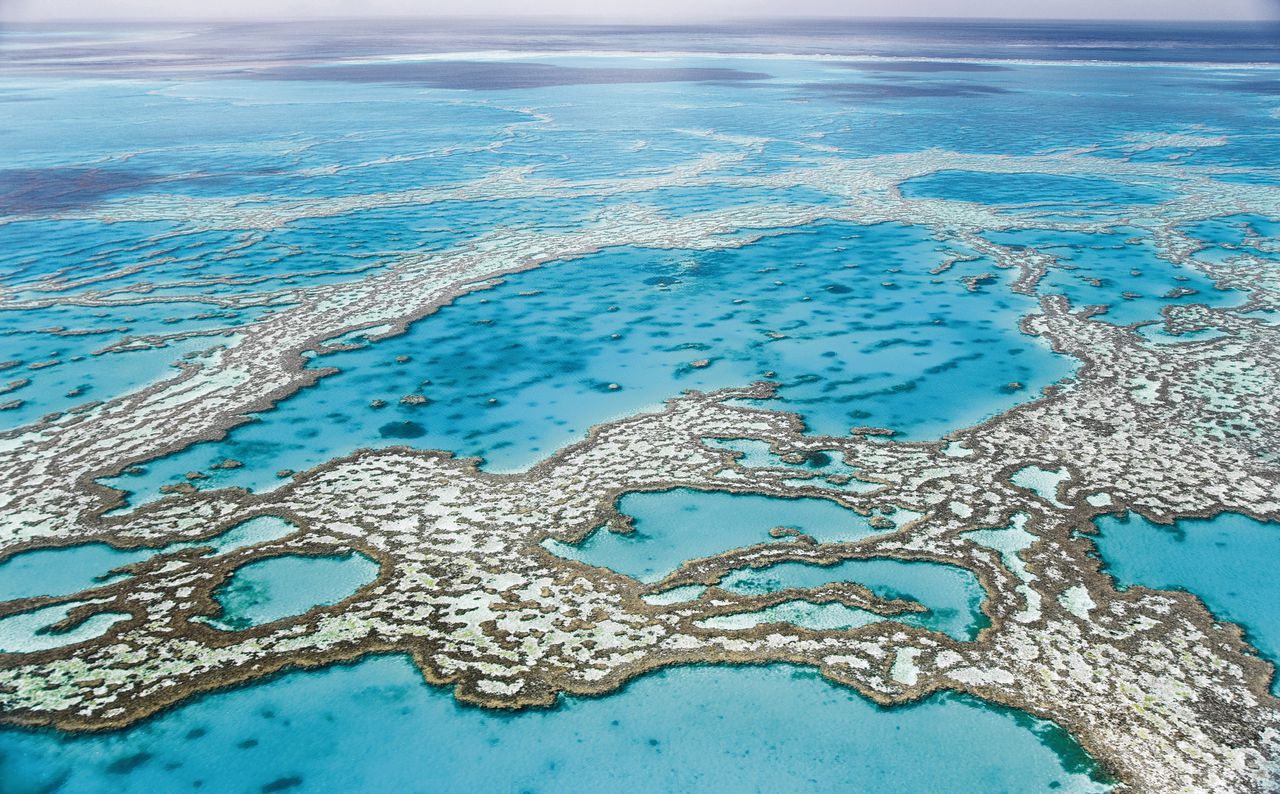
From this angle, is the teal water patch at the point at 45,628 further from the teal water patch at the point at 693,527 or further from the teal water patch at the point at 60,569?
the teal water patch at the point at 693,527

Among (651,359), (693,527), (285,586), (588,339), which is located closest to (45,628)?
(285,586)

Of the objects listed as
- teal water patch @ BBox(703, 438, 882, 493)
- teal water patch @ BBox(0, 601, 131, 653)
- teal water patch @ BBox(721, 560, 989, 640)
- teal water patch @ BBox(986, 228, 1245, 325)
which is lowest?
teal water patch @ BBox(0, 601, 131, 653)

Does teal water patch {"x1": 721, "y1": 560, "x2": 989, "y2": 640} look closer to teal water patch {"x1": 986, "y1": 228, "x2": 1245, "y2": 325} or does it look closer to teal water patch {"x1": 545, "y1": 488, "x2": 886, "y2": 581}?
teal water patch {"x1": 545, "y1": 488, "x2": 886, "y2": 581}

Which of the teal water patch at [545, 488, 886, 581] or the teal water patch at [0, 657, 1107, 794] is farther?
the teal water patch at [545, 488, 886, 581]

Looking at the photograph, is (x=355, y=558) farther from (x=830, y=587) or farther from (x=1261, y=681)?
(x=1261, y=681)

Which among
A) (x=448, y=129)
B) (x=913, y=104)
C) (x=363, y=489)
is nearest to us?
(x=363, y=489)

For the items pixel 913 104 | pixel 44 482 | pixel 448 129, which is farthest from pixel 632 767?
pixel 913 104

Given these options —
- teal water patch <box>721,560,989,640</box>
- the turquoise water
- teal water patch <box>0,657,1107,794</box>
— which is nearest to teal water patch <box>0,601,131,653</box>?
teal water patch <box>0,657,1107,794</box>
